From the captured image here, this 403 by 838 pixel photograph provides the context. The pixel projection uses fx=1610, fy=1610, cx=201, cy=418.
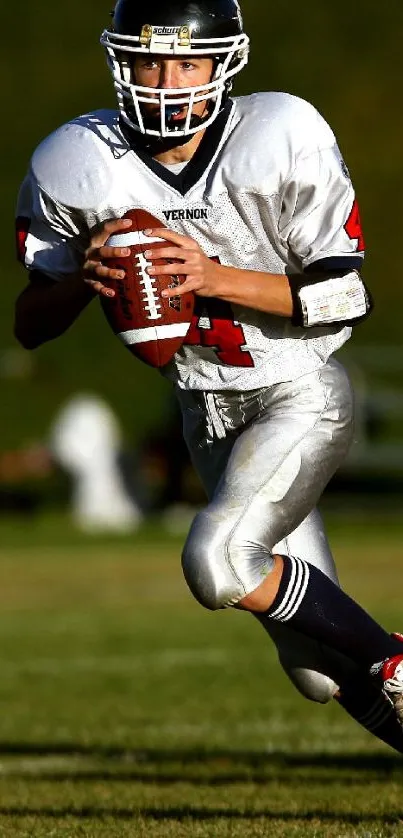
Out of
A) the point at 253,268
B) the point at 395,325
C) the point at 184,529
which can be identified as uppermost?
the point at 253,268

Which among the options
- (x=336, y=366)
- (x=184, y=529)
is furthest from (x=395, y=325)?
(x=336, y=366)

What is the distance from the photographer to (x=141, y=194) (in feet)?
12.8

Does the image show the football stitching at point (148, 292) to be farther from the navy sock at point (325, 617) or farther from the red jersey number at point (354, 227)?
the navy sock at point (325, 617)

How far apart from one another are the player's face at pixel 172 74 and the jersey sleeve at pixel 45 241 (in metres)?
0.40

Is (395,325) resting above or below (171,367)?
below

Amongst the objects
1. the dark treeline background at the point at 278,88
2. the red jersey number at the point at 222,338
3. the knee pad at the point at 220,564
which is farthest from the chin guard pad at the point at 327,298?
the dark treeline background at the point at 278,88

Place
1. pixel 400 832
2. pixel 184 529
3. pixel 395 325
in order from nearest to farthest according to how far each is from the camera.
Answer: pixel 400 832 → pixel 184 529 → pixel 395 325

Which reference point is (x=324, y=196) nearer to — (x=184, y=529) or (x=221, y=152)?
(x=221, y=152)

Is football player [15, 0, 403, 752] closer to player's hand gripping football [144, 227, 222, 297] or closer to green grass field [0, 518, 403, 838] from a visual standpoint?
player's hand gripping football [144, 227, 222, 297]

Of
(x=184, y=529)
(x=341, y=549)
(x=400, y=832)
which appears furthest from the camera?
(x=184, y=529)

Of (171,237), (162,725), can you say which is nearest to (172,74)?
(171,237)

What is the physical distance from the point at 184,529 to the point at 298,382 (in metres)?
9.82

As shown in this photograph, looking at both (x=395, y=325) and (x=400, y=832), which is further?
(x=395, y=325)

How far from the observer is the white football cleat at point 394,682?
3.71 metres
